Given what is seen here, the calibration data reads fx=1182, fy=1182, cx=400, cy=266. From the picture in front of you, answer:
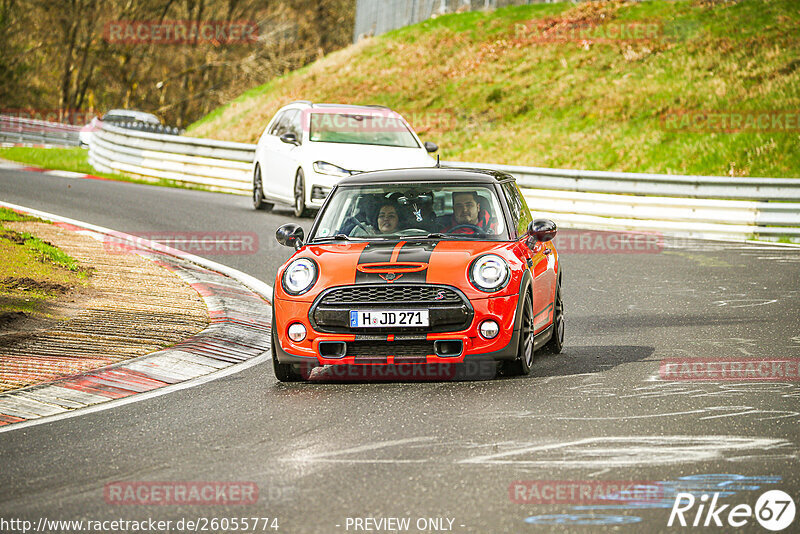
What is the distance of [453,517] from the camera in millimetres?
5059

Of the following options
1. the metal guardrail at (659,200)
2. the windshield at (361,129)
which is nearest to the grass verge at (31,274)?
the windshield at (361,129)

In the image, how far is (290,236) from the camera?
8828 mm

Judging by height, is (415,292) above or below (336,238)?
below

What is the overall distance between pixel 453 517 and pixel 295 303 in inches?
131

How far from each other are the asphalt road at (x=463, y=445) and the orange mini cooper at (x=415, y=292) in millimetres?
263

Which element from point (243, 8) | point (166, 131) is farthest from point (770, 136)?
point (243, 8)
